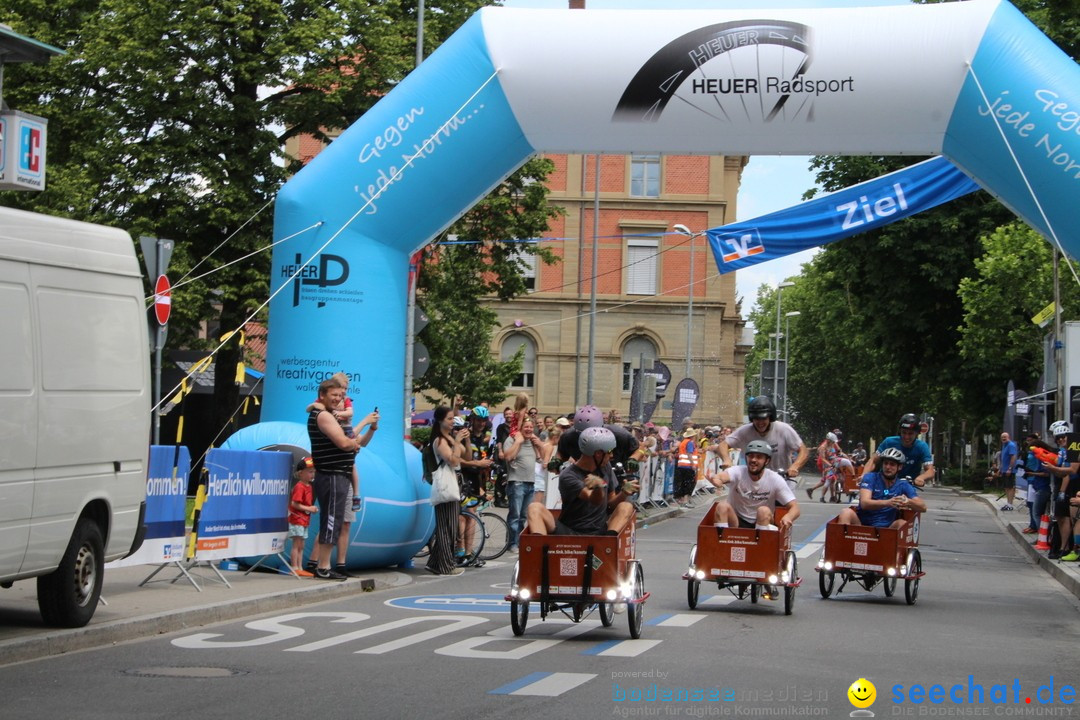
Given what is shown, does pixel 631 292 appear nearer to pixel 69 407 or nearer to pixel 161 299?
pixel 161 299

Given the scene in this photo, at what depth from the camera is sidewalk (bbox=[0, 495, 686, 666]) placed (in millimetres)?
10273

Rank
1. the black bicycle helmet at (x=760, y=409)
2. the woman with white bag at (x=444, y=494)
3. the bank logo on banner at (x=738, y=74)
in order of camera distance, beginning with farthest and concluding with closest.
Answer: the woman with white bag at (x=444, y=494)
the bank logo on banner at (x=738, y=74)
the black bicycle helmet at (x=760, y=409)

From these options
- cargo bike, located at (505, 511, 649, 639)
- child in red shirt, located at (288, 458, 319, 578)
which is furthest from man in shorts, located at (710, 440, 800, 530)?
child in red shirt, located at (288, 458, 319, 578)

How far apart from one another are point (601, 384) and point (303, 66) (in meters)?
43.2

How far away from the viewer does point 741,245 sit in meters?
19.0

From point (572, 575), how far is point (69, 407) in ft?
12.3

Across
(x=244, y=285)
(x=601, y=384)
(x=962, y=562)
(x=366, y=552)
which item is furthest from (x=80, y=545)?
(x=601, y=384)

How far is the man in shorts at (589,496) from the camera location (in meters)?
11.7

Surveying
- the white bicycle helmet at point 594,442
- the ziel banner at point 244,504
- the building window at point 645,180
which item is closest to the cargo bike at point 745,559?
the white bicycle helmet at point 594,442

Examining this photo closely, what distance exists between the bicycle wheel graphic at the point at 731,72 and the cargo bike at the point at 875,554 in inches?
165

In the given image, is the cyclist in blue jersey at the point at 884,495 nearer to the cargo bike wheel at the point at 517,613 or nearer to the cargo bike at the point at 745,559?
the cargo bike at the point at 745,559

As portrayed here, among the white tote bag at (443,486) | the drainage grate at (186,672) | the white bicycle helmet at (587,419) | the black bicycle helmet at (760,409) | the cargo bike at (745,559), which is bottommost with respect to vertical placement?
the drainage grate at (186,672)

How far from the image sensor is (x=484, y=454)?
68.6 ft

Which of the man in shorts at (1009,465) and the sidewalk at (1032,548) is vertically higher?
the man in shorts at (1009,465)
